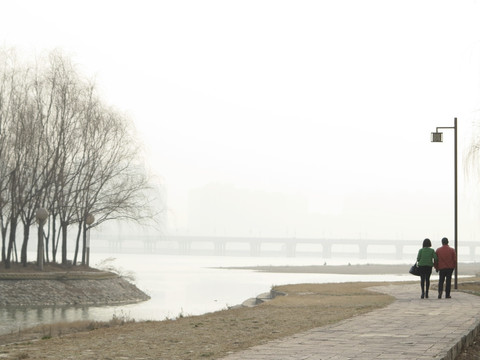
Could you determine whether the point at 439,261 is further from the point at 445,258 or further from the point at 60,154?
the point at 60,154

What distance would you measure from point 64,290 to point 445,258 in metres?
26.3

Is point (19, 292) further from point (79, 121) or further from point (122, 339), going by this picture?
point (122, 339)

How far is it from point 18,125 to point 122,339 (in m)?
33.4

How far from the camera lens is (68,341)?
14.9 meters

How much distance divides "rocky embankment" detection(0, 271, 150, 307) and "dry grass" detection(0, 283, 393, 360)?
20715 mm

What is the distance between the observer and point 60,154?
4850cm

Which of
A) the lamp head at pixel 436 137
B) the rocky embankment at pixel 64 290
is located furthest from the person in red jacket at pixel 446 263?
the rocky embankment at pixel 64 290

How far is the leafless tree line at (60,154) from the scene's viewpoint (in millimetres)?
46312

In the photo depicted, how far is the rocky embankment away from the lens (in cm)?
4241

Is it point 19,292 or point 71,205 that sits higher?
point 71,205

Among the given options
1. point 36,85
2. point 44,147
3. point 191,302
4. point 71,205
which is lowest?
point 191,302

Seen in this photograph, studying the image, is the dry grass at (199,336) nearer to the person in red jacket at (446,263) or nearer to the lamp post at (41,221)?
the person in red jacket at (446,263)

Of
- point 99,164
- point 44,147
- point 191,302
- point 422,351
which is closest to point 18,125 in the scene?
point 44,147

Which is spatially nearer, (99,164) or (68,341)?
(68,341)
